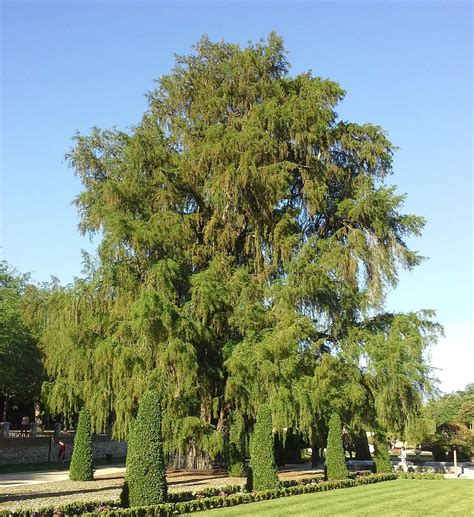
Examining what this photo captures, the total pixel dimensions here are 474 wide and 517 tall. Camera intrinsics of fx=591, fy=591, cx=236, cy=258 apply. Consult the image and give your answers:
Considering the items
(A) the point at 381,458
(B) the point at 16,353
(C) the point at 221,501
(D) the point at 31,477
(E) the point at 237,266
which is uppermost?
(E) the point at 237,266

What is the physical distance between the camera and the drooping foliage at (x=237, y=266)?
2189 centimetres

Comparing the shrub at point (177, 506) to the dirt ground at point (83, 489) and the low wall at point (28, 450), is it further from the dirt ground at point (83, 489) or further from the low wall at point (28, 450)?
the low wall at point (28, 450)

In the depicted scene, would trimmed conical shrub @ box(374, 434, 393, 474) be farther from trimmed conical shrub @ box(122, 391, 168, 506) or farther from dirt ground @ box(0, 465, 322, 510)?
trimmed conical shrub @ box(122, 391, 168, 506)

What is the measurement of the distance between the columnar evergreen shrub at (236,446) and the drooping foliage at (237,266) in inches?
17.8

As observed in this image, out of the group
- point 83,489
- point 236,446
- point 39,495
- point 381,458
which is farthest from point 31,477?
point 381,458

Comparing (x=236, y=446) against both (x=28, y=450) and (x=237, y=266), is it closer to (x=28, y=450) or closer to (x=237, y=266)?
(x=237, y=266)

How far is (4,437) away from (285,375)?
57.2 feet

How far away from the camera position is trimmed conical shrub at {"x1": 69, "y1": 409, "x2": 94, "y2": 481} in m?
21.9

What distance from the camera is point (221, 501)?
1565cm

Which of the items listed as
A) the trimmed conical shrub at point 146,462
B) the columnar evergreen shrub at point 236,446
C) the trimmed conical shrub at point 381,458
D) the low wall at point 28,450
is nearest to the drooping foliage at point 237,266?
the columnar evergreen shrub at point 236,446

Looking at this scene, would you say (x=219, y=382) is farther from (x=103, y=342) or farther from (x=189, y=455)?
(x=103, y=342)

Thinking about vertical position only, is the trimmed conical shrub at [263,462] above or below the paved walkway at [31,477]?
above

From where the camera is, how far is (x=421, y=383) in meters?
23.1

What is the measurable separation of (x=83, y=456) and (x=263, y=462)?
7.71m
